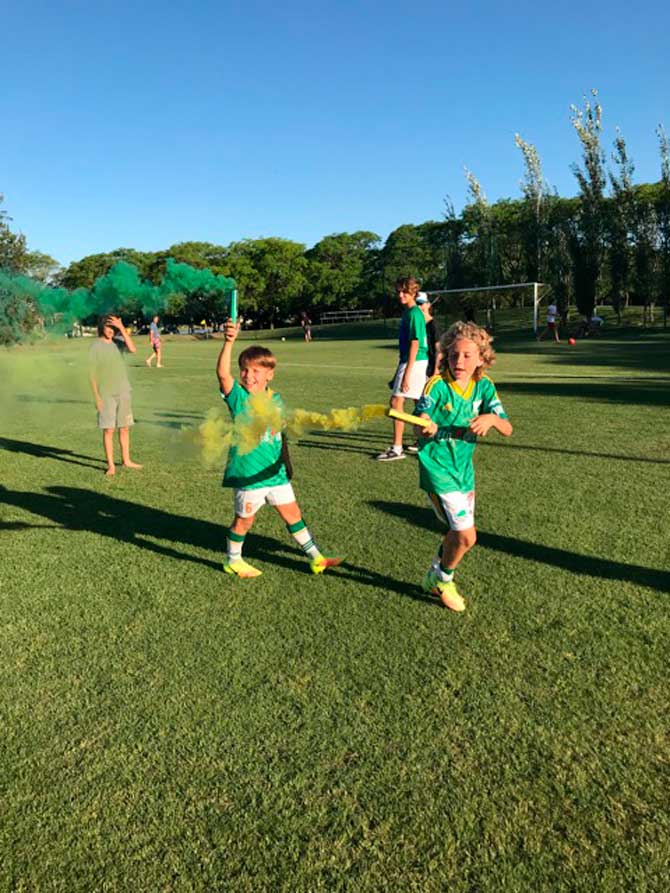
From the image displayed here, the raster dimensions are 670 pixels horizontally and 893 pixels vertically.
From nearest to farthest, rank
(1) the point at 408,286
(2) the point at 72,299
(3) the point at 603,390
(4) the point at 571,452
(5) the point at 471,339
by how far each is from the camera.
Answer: (5) the point at 471,339 < (1) the point at 408,286 < (2) the point at 72,299 < (4) the point at 571,452 < (3) the point at 603,390

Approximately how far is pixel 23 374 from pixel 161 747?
951cm

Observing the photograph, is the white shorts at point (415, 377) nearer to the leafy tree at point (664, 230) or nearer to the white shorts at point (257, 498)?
the white shorts at point (257, 498)

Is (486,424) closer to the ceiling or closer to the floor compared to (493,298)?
closer to the floor

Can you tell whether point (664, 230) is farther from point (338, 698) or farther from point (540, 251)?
point (338, 698)

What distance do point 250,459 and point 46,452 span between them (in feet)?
20.9

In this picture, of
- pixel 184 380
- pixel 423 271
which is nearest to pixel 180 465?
pixel 184 380

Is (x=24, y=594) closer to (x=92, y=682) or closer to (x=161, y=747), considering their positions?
(x=92, y=682)

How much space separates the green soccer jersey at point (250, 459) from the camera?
15.0 ft

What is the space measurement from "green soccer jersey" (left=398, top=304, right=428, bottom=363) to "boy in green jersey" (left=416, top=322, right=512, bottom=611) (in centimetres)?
369

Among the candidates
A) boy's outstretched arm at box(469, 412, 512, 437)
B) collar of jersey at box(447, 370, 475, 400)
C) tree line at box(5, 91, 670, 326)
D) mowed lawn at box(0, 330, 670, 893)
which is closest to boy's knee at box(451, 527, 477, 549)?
mowed lawn at box(0, 330, 670, 893)

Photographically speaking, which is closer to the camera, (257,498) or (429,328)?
(257,498)

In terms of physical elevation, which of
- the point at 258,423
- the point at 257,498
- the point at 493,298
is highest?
the point at 493,298

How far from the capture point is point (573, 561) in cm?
503

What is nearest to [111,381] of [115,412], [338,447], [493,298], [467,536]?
[115,412]
